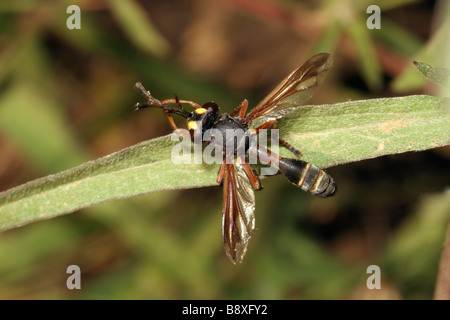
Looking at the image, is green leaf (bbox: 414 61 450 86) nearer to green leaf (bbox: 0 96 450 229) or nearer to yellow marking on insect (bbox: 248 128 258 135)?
green leaf (bbox: 0 96 450 229)

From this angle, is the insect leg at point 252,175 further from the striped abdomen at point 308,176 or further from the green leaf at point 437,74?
the green leaf at point 437,74

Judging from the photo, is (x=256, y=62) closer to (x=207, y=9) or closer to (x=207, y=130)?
(x=207, y=9)

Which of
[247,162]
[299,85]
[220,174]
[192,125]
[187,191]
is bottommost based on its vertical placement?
[220,174]

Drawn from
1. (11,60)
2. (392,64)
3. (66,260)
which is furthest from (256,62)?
(66,260)

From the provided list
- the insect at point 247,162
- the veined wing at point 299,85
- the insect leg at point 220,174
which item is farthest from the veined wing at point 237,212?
the veined wing at point 299,85

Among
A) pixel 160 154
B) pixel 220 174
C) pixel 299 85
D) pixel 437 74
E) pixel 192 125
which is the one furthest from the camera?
pixel 299 85

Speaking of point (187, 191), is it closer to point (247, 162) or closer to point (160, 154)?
point (247, 162)

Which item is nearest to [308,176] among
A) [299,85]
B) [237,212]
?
[237,212]

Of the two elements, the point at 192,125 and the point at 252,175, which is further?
the point at 252,175

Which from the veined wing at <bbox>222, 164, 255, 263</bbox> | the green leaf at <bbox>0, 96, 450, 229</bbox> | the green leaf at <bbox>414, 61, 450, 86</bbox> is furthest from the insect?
the green leaf at <bbox>414, 61, 450, 86</bbox>
